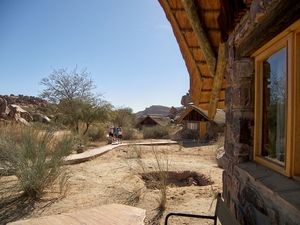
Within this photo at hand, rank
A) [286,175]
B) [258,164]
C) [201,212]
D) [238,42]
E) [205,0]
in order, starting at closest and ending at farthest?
[286,175] → [258,164] → [238,42] → [205,0] → [201,212]

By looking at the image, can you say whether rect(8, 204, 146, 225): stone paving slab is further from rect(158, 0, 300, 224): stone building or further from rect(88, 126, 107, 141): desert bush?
rect(88, 126, 107, 141): desert bush

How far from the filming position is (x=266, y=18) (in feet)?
4.85

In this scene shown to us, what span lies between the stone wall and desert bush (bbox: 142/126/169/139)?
A: 1797cm

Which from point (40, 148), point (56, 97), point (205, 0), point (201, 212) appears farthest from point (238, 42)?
point (56, 97)

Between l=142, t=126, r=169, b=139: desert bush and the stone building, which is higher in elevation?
the stone building

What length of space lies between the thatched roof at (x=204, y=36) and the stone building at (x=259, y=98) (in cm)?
1

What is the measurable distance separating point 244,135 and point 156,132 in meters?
19.0

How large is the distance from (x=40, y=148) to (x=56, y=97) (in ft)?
38.0

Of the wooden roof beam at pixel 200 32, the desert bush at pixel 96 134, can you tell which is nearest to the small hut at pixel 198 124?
the desert bush at pixel 96 134

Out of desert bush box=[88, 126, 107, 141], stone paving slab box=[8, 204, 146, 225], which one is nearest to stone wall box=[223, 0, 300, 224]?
stone paving slab box=[8, 204, 146, 225]

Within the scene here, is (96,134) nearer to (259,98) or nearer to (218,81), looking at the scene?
(218,81)

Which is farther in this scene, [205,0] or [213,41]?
[213,41]

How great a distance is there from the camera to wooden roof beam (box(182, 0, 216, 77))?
7.98ft

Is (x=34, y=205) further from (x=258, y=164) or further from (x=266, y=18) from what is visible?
(x=266, y=18)
